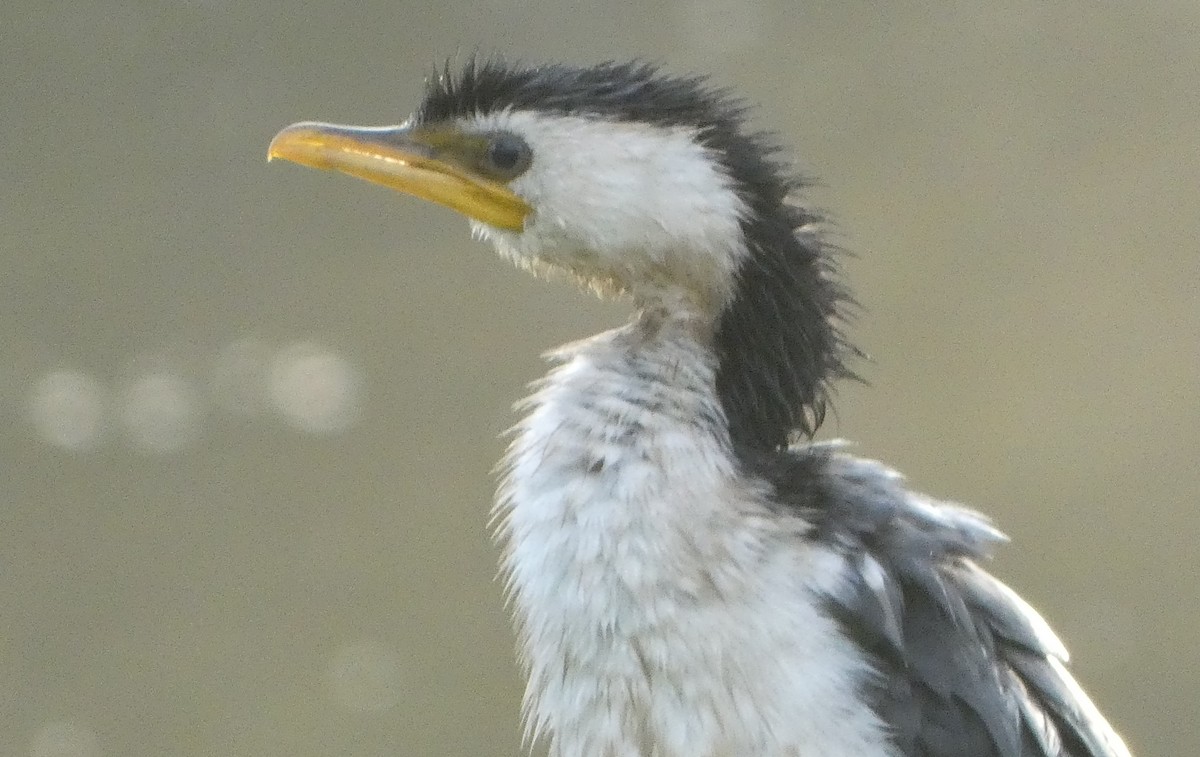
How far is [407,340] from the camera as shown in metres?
2.67

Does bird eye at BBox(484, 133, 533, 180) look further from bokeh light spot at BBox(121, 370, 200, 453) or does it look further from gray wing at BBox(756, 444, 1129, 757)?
bokeh light spot at BBox(121, 370, 200, 453)

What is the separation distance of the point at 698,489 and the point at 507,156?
28 cm

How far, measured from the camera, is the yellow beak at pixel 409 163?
110 cm

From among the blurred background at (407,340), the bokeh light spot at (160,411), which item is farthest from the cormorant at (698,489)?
the bokeh light spot at (160,411)

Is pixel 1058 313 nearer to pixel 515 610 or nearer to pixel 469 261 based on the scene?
pixel 469 261

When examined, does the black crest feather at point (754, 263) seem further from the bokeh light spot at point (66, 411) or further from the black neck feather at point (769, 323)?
the bokeh light spot at point (66, 411)

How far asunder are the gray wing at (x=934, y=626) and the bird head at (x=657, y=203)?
0.21 ft

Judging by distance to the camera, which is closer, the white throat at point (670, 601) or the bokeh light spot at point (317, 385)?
the white throat at point (670, 601)

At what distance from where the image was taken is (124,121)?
8.98 feet

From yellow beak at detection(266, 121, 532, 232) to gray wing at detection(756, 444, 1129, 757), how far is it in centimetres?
28

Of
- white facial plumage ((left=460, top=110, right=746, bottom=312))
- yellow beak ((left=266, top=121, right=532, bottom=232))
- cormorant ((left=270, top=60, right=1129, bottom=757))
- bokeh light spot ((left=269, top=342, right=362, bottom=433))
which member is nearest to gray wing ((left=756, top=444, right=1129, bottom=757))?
cormorant ((left=270, top=60, right=1129, bottom=757))

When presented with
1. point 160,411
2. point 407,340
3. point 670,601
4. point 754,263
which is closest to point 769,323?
point 754,263

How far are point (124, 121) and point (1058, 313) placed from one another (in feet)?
5.72

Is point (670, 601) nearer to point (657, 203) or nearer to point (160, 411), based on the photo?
point (657, 203)
